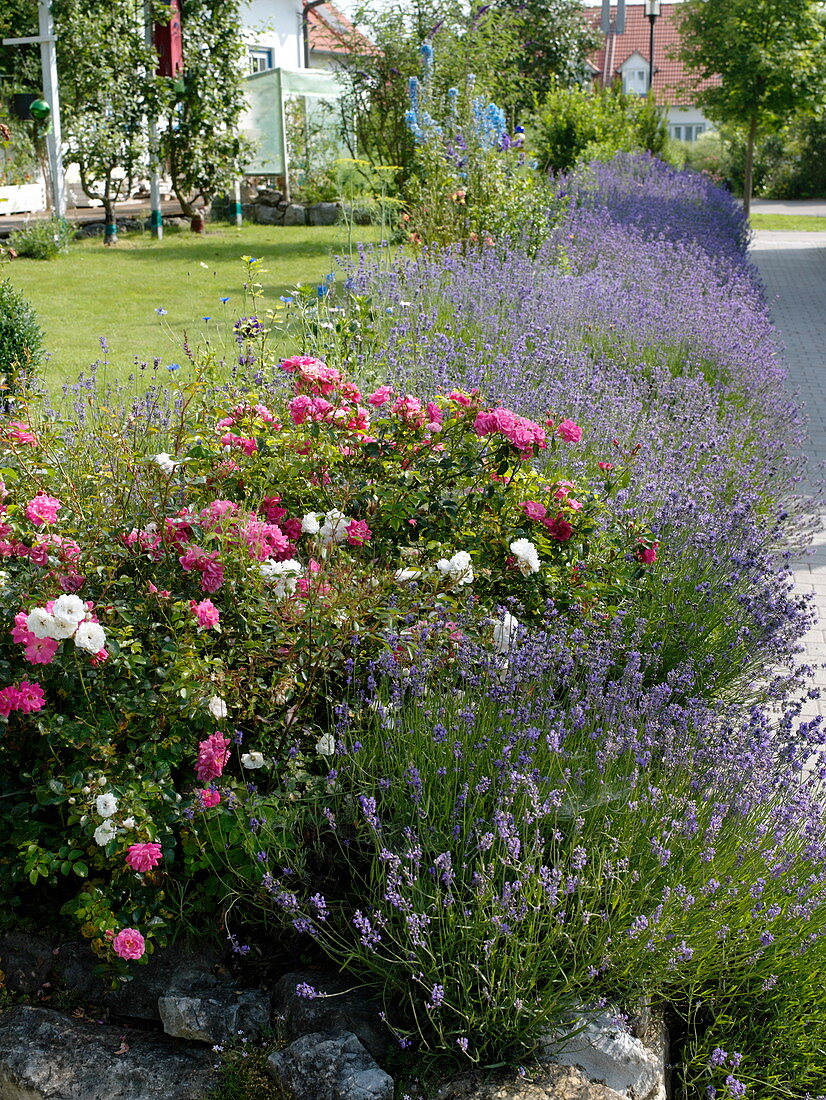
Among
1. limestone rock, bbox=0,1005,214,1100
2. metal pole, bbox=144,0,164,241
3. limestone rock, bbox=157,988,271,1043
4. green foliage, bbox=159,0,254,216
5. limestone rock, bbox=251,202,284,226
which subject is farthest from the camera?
limestone rock, bbox=251,202,284,226

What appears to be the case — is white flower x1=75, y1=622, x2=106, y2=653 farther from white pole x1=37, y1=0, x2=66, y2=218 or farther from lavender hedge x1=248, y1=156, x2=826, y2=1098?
white pole x1=37, y1=0, x2=66, y2=218

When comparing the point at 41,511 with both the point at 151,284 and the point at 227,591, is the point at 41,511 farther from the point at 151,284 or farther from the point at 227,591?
the point at 151,284

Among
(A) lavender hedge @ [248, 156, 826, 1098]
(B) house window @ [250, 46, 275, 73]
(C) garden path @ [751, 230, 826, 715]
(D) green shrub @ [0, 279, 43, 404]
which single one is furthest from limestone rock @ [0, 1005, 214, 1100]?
(B) house window @ [250, 46, 275, 73]

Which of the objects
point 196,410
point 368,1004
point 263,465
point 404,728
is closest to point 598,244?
point 196,410

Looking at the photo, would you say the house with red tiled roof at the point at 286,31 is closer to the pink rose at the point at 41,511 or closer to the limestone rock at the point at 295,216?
the limestone rock at the point at 295,216

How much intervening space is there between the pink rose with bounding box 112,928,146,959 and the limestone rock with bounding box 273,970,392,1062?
0.37 m

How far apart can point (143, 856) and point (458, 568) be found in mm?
1304

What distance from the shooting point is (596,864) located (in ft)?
8.22

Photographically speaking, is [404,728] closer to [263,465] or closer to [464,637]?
[464,637]

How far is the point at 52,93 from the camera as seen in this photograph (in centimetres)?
1263

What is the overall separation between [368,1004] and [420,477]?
1.82m

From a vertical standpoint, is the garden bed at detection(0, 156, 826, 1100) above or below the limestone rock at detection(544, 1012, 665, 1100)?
above

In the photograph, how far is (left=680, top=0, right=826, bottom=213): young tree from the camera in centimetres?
A: 1833

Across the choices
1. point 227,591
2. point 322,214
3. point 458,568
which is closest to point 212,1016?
point 227,591
